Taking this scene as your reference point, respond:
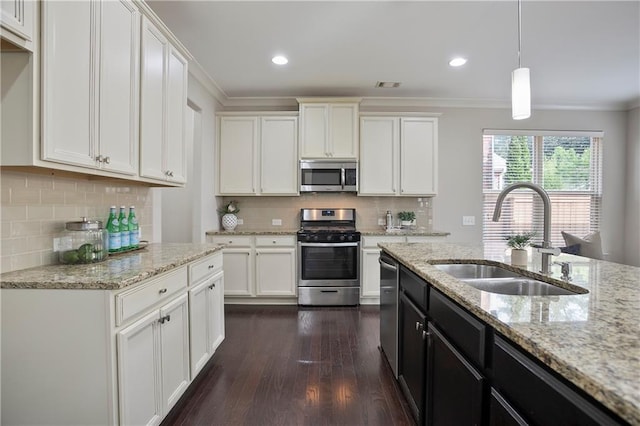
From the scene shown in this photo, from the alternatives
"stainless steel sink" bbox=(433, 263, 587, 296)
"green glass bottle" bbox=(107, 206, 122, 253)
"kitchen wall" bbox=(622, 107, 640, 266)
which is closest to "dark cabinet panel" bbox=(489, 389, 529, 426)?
"stainless steel sink" bbox=(433, 263, 587, 296)

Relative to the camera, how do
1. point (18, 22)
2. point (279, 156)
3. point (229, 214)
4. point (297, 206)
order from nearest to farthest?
point (18, 22) < point (279, 156) < point (229, 214) < point (297, 206)

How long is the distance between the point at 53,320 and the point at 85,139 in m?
0.84

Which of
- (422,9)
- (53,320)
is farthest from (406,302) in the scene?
(422,9)

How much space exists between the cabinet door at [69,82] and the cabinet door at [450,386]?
73.6 inches

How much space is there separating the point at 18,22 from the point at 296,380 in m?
2.42

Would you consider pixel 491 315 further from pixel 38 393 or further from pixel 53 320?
pixel 38 393

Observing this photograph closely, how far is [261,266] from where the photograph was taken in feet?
13.1

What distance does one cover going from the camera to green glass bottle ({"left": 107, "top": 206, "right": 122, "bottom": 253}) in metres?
2.04

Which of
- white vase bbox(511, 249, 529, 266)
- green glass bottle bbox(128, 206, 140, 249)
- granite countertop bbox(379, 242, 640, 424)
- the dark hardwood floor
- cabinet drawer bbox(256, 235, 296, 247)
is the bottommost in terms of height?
the dark hardwood floor

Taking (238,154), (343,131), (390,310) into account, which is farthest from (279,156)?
(390,310)

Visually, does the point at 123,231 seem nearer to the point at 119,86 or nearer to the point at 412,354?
the point at 119,86

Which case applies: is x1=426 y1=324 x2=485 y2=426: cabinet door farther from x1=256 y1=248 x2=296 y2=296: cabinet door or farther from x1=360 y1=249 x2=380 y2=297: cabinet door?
x1=256 y1=248 x2=296 y2=296: cabinet door

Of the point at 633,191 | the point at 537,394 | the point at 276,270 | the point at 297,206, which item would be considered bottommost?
the point at 276,270

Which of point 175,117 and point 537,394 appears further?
point 175,117
